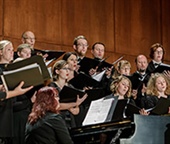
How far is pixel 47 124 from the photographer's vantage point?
2.84 metres

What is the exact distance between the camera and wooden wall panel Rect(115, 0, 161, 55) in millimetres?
7039

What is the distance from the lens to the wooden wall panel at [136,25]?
277 inches

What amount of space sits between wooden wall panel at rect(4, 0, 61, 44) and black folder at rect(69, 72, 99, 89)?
207 centimetres

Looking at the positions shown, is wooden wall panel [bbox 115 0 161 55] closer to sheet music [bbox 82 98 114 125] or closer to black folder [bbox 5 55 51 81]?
sheet music [bbox 82 98 114 125]

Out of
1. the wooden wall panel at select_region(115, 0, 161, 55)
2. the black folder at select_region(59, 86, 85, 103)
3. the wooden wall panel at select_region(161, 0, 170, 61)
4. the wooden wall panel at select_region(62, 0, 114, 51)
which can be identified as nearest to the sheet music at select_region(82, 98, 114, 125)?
the black folder at select_region(59, 86, 85, 103)

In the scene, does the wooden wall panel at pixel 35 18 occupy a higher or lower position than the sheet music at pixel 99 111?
higher

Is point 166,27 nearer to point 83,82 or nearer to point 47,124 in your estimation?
point 83,82

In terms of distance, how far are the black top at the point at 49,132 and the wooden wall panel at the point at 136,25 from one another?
13.9ft

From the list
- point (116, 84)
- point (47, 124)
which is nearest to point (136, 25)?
point (116, 84)

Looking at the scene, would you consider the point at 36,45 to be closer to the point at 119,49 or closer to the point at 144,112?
the point at 119,49

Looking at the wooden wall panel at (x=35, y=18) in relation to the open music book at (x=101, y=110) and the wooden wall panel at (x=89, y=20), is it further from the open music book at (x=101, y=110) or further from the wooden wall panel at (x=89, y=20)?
the open music book at (x=101, y=110)

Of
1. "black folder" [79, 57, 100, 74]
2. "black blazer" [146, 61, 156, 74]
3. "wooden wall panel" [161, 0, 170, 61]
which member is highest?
"wooden wall panel" [161, 0, 170, 61]

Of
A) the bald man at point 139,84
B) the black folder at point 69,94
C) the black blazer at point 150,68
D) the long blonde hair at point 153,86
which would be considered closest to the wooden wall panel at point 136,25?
the black blazer at point 150,68

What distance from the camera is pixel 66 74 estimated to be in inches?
151
